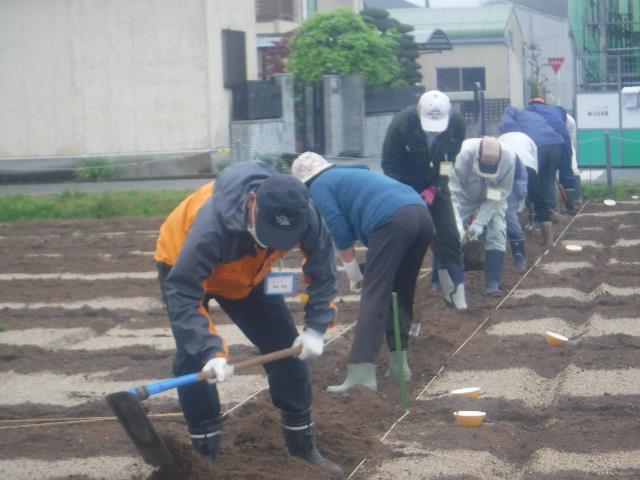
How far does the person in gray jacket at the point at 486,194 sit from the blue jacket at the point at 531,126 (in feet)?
9.99

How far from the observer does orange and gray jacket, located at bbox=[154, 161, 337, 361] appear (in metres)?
4.85

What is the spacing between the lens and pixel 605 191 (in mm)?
18250

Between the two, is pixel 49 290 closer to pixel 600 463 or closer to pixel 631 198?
pixel 600 463

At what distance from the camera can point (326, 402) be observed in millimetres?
6727

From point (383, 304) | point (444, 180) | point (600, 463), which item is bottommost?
point (600, 463)

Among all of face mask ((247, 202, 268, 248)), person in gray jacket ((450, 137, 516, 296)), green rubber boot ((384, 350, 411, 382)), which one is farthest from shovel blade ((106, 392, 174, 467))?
person in gray jacket ((450, 137, 516, 296))

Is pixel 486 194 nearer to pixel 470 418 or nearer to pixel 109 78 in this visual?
pixel 470 418

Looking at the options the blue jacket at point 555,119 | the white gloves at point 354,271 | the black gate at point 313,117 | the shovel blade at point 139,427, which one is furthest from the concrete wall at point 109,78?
the shovel blade at point 139,427

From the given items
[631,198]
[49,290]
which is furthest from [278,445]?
[631,198]

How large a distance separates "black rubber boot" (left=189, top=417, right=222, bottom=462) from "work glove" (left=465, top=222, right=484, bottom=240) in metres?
4.85

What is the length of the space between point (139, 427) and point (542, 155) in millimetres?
9083

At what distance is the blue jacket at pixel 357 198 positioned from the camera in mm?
6742

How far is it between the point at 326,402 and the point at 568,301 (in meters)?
3.79

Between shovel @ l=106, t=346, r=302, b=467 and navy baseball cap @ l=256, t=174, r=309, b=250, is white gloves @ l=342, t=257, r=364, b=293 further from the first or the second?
navy baseball cap @ l=256, t=174, r=309, b=250
